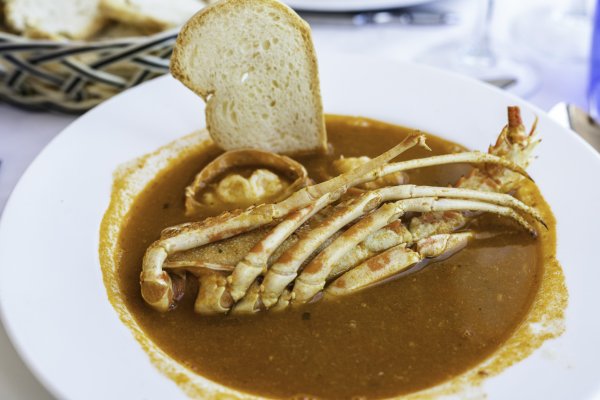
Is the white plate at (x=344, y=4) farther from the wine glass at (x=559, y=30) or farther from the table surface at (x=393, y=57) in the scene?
the wine glass at (x=559, y=30)

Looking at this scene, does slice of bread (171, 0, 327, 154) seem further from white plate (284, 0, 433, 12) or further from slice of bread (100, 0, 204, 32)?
white plate (284, 0, 433, 12)

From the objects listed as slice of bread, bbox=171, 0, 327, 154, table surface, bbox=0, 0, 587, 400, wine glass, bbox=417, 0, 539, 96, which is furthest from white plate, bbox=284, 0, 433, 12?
slice of bread, bbox=171, 0, 327, 154

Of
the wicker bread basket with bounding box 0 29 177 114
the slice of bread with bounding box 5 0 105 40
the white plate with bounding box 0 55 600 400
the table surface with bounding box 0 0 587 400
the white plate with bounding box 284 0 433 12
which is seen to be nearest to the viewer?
the white plate with bounding box 0 55 600 400

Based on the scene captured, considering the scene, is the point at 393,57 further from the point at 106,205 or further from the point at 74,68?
the point at 106,205

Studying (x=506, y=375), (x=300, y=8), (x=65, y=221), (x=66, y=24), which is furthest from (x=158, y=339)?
(x=300, y=8)

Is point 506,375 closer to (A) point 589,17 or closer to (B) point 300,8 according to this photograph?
(B) point 300,8

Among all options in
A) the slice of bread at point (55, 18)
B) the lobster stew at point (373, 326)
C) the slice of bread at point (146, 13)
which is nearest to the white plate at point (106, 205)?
the lobster stew at point (373, 326)

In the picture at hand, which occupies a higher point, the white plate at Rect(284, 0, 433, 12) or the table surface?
the white plate at Rect(284, 0, 433, 12)

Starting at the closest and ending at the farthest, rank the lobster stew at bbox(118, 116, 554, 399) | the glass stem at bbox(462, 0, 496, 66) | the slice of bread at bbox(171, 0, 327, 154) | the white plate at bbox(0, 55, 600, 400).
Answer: the white plate at bbox(0, 55, 600, 400) → the lobster stew at bbox(118, 116, 554, 399) → the slice of bread at bbox(171, 0, 327, 154) → the glass stem at bbox(462, 0, 496, 66)
